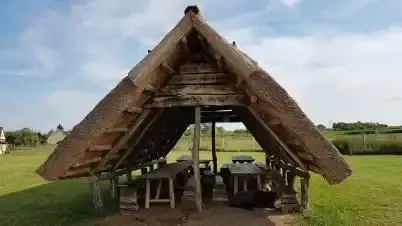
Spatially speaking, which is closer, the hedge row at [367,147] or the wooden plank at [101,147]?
the wooden plank at [101,147]

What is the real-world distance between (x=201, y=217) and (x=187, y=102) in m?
1.71

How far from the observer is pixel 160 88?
6336mm

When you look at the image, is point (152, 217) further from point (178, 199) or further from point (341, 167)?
point (341, 167)

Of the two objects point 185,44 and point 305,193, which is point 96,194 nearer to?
point 185,44

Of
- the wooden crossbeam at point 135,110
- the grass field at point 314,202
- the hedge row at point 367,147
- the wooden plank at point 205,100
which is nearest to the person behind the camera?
the wooden crossbeam at point 135,110

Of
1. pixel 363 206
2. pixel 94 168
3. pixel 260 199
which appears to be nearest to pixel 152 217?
pixel 94 168

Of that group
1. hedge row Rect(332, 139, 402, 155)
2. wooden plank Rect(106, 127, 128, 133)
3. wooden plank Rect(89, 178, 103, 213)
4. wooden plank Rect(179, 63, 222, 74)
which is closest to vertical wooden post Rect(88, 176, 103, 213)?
wooden plank Rect(89, 178, 103, 213)

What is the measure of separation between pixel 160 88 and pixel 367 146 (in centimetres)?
2194

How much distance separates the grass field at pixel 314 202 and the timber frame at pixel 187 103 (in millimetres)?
1159

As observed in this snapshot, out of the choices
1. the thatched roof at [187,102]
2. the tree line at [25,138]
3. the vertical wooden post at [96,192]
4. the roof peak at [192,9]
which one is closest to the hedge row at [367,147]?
the thatched roof at [187,102]

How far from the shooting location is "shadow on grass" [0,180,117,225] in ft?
24.2

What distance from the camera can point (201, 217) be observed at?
6172 millimetres

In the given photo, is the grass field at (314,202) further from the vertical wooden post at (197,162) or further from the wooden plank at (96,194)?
the vertical wooden post at (197,162)

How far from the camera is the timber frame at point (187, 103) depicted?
200 inches
